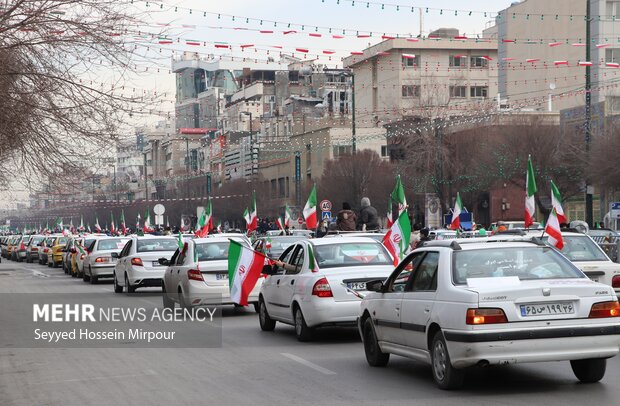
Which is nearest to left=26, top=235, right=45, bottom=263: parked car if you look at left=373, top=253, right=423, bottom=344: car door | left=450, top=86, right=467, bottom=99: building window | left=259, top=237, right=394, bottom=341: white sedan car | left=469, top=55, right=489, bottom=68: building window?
left=259, top=237, right=394, bottom=341: white sedan car

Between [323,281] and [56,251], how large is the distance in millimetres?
40725

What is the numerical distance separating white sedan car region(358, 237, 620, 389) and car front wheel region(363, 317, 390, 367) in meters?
1.09

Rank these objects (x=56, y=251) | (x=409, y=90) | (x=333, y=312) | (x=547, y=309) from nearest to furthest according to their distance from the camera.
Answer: (x=547, y=309) → (x=333, y=312) → (x=56, y=251) → (x=409, y=90)

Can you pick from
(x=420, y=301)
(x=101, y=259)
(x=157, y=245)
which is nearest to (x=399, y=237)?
(x=157, y=245)

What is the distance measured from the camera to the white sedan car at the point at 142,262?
91.7 feet

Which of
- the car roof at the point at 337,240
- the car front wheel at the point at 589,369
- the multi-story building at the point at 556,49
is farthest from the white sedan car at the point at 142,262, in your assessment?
the multi-story building at the point at 556,49

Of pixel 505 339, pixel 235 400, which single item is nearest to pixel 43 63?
pixel 235 400

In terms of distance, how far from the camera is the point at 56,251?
5412cm

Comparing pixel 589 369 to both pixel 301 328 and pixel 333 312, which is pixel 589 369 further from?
pixel 301 328

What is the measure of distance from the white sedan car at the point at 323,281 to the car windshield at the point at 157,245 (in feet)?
38.1

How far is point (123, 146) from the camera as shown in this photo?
18672mm

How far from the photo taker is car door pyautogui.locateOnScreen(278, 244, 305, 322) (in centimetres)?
1622

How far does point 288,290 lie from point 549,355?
665 centimetres

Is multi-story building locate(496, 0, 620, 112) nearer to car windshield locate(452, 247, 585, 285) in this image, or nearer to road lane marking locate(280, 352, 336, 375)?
road lane marking locate(280, 352, 336, 375)
